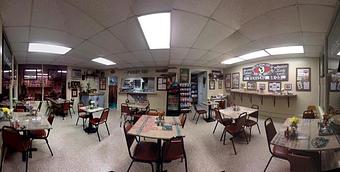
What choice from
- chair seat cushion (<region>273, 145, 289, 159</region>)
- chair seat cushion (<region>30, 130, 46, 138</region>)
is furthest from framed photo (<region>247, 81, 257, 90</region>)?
chair seat cushion (<region>30, 130, 46, 138</region>)

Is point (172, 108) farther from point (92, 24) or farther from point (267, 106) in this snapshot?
point (92, 24)

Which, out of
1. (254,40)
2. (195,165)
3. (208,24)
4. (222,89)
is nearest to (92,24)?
(208,24)

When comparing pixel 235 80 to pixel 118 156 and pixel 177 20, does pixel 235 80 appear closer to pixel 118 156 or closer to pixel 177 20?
pixel 177 20

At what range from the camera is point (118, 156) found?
310 cm

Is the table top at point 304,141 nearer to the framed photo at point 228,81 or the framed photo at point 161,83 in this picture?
the framed photo at point 161,83

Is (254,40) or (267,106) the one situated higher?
(254,40)

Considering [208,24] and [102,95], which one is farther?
[102,95]

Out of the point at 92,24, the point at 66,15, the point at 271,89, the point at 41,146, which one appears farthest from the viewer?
Answer: the point at 271,89

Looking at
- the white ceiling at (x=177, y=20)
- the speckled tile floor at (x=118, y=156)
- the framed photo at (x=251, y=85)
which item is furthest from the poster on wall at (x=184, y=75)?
the white ceiling at (x=177, y=20)

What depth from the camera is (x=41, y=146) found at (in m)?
3.52

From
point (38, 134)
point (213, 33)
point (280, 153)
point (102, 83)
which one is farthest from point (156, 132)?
point (102, 83)

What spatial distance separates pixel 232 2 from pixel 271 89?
5641 millimetres

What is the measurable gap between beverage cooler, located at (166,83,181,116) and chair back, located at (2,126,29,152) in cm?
543

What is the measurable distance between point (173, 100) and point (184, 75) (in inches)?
50.4
